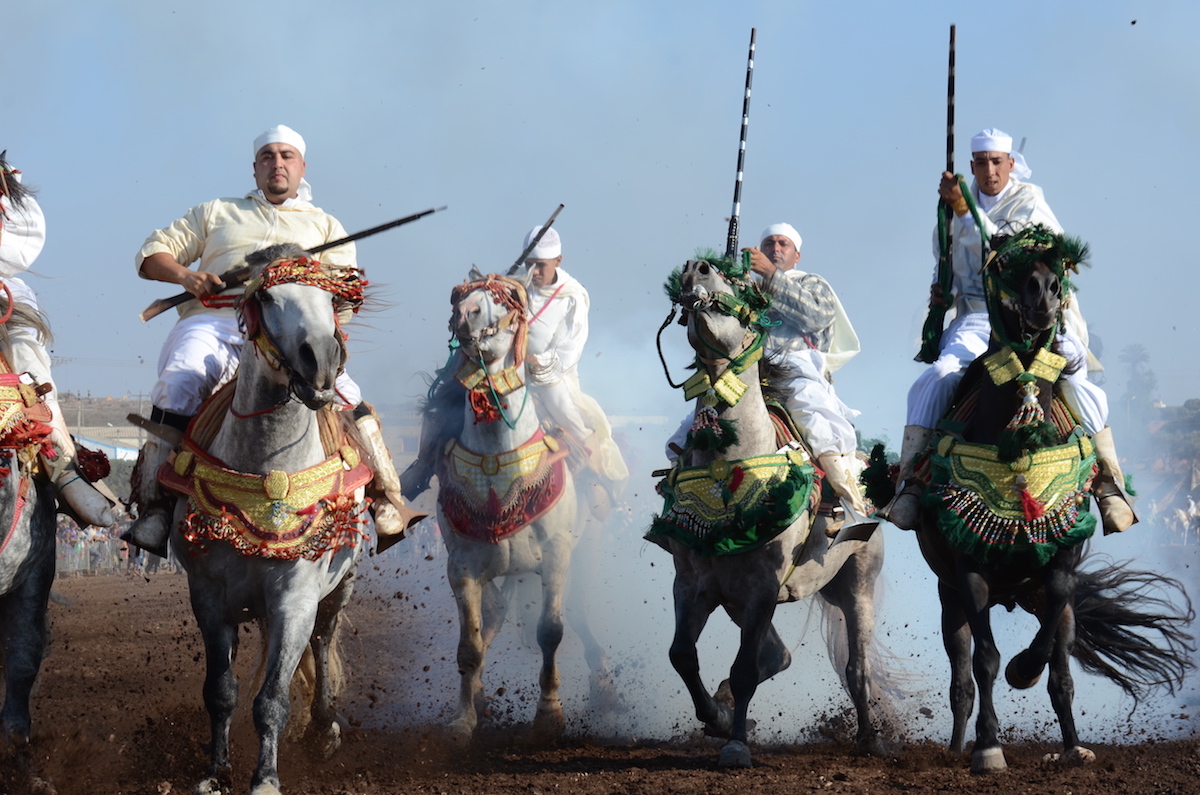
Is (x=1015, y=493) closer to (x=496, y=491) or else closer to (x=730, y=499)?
(x=730, y=499)

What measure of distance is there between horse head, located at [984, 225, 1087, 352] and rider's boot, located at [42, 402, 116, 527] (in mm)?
4921

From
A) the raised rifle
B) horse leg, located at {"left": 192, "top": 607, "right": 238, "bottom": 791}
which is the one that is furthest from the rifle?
horse leg, located at {"left": 192, "top": 607, "right": 238, "bottom": 791}

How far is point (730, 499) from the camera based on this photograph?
8008 millimetres

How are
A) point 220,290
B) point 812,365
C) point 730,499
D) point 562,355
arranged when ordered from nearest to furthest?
point 220,290, point 730,499, point 812,365, point 562,355

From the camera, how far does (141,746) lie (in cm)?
784

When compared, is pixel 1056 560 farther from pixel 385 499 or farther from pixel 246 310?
pixel 246 310

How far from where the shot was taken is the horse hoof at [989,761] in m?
7.17

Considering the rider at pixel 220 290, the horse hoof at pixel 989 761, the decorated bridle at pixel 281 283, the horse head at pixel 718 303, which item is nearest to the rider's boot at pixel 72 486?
the rider at pixel 220 290

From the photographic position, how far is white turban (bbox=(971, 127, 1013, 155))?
9008 millimetres

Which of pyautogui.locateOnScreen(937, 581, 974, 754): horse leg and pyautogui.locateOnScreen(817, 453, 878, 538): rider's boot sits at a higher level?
pyautogui.locateOnScreen(817, 453, 878, 538): rider's boot

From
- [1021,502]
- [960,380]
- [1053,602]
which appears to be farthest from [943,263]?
[1053,602]

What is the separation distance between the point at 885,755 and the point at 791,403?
238 centimetres

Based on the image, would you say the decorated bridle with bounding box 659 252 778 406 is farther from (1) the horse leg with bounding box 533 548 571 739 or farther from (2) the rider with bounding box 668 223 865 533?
(1) the horse leg with bounding box 533 548 571 739

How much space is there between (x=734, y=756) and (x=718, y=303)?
2562 mm
